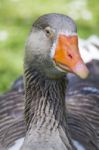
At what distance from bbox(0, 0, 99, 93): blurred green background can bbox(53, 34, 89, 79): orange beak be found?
9.29 feet

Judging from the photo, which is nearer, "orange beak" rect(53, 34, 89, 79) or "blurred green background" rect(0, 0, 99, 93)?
"orange beak" rect(53, 34, 89, 79)

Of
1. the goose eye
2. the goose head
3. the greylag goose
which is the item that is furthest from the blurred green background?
the goose eye

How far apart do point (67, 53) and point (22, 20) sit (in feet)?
12.7

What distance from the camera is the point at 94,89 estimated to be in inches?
211

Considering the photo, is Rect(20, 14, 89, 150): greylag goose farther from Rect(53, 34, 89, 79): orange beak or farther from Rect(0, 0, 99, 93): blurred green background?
Rect(0, 0, 99, 93): blurred green background

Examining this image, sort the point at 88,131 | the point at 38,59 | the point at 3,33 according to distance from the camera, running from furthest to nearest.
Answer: the point at 3,33 → the point at 88,131 → the point at 38,59

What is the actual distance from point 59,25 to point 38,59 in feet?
0.83

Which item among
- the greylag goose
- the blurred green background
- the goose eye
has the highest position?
the blurred green background

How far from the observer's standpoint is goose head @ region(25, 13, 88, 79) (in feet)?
13.0

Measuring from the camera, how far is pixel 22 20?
7.80 metres

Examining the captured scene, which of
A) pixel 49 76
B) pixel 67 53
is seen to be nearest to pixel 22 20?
pixel 49 76

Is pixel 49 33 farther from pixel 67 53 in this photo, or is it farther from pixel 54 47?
pixel 67 53

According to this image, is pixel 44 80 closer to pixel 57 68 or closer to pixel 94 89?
pixel 57 68

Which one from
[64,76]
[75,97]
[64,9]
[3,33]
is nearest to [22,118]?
[75,97]
